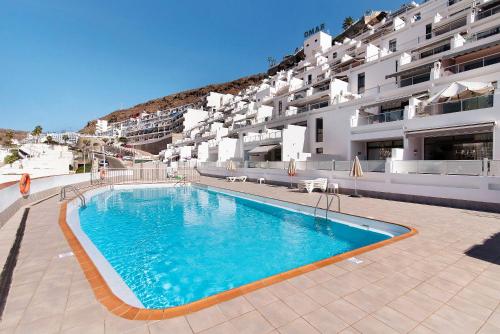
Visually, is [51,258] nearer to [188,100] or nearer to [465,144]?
[465,144]

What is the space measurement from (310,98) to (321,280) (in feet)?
100

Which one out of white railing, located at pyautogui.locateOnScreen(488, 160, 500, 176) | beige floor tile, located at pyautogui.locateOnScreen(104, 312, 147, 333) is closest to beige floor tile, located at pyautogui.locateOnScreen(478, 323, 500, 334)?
beige floor tile, located at pyautogui.locateOnScreen(104, 312, 147, 333)

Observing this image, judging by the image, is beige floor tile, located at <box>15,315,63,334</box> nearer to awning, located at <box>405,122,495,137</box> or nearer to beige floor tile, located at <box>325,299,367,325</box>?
beige floor tile, located at <box>325,299,367,325</box>

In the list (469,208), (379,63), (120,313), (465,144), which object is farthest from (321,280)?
(379,63)

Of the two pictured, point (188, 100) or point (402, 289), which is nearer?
point (402, 289)

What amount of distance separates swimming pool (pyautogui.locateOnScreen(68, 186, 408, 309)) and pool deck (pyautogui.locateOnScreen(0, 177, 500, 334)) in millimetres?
973

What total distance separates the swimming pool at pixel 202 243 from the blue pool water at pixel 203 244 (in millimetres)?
22

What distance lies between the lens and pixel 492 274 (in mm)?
4656

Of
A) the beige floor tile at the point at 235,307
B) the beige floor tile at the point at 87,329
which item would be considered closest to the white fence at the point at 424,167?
the beige floor tile at the point at 235,307

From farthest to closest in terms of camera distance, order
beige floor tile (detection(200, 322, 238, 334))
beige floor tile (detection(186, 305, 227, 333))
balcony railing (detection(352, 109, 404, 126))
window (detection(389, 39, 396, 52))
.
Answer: window (detection(389, 39, 396, 52)) < balcony railing (detection(352, 109, 404, 126)) < beige floor tile (detection(186, 305, 227, 333)) < beige floor tile (detection(200, 322, 238, 334))

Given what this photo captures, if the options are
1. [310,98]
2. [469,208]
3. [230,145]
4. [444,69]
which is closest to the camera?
[469,208]

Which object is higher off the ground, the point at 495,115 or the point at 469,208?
the point at 495,115

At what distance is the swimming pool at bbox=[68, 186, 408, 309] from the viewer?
5.92 m

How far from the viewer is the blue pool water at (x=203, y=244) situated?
614cm
